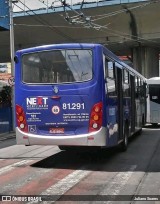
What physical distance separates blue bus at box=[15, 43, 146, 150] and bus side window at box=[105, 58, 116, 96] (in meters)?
0.03

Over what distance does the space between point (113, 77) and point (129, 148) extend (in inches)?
159

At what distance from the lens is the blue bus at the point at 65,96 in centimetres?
1127

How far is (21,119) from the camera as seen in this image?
1181 cm

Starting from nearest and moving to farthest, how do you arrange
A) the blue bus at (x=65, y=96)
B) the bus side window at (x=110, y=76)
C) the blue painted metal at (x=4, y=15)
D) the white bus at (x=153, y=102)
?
the blue bus at (x=65, y=96) < the bus side window at (x=110, y=76) < the blue painted metal at (x=4, y=15) < the white bus at (x=153, y=102)

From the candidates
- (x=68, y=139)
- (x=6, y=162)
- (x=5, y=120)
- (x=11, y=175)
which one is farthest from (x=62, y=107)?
(x=5, y=120)

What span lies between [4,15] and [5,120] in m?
6.29

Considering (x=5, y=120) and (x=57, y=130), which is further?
(x=5, y=120)

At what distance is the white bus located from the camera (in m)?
28.3

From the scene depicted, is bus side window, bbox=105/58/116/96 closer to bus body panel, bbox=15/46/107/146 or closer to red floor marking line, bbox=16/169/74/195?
bus body panel, bbox=15/46/107/146

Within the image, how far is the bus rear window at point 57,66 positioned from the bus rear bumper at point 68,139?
55.0 inches

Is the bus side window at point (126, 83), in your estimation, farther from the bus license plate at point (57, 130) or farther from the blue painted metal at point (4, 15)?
the blue painted metal at point (4, 15)

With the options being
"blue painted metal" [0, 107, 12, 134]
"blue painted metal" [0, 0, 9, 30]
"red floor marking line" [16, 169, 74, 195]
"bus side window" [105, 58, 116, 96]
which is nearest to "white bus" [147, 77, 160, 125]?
"blue painted metal" [0, 107, 12, 134]

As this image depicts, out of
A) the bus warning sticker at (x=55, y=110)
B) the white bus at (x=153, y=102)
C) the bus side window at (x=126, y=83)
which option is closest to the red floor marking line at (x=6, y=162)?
the bus warning sticker at (x=55, y=110)

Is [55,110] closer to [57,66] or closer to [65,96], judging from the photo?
[65,96]
